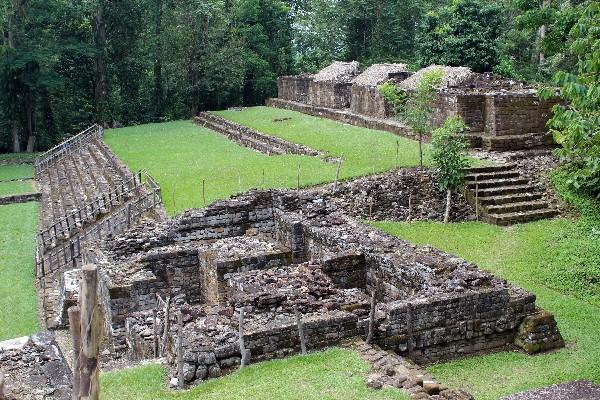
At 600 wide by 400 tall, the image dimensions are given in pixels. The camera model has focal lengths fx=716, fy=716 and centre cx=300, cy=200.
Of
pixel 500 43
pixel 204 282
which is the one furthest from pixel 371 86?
pixel 204 282

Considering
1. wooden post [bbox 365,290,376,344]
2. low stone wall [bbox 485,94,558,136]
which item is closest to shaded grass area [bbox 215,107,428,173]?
low stone wall [bbox 485,94,558,136]

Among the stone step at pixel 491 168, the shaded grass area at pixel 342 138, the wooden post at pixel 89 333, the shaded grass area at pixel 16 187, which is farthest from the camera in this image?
the shaded grass area at pixel 16 187

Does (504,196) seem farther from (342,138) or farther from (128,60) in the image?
(128,60)

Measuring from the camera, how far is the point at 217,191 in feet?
59.2

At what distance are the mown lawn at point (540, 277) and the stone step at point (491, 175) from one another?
1.07 m

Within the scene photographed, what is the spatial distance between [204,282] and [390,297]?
349 cm

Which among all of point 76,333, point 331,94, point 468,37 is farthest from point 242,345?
point 468,37

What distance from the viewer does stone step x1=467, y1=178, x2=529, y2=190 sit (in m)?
16.6

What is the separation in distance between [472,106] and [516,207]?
4804mm

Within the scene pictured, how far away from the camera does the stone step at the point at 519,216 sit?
15.5 metres

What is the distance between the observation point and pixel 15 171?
3162cm

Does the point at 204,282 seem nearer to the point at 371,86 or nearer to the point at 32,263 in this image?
the point at 32,263

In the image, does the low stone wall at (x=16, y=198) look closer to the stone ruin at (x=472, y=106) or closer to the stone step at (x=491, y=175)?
the stone ruin at (x=472, y=106)

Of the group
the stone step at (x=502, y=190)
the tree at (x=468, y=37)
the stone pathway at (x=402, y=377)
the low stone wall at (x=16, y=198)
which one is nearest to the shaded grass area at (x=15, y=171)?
the low stone wall at (x=16, y=198)
